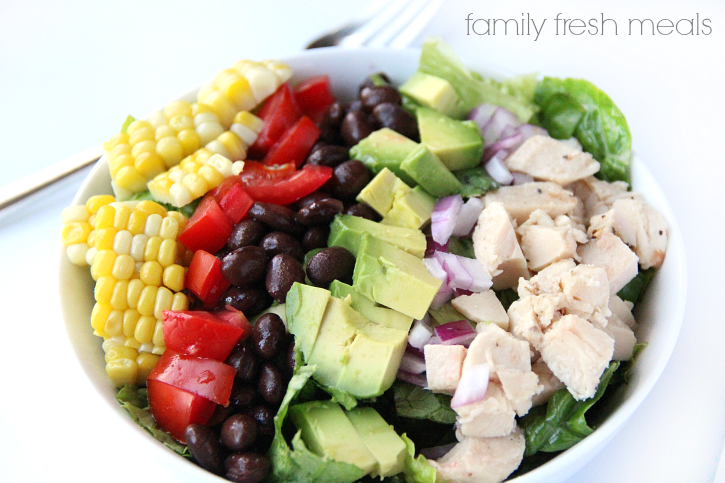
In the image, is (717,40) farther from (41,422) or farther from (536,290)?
(41,422)

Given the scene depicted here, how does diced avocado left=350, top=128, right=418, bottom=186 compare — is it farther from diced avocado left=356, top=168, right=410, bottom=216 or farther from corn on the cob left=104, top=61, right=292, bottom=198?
corn on the cob left=104, top=61, right=292, bottom=198

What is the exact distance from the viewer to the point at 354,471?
1909 mm

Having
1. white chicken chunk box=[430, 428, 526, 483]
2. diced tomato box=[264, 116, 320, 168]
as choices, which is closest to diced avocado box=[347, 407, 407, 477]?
white chicken chunk box=[430, 428, 526, 483]

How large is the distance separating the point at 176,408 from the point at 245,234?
0.72 m

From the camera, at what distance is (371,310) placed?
2252 mm

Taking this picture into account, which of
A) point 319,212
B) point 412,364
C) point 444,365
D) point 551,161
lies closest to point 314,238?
point 319,212

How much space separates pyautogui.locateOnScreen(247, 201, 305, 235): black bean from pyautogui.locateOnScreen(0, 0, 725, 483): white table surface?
2.74 ft

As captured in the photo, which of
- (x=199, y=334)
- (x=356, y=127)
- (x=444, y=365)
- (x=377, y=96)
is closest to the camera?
(x=444, y=365)

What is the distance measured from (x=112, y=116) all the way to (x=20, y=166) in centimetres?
60

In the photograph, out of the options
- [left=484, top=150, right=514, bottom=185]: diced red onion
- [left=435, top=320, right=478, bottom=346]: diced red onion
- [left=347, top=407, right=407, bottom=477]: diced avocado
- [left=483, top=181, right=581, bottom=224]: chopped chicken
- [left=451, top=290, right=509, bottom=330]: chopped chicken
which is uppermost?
[left=484, top=150, right=514, bottom=185]: diced red onion

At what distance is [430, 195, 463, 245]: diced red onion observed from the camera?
8.22 ft

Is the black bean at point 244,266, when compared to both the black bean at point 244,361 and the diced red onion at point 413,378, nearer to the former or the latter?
the black bean at point 244,361

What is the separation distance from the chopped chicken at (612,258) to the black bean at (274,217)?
1.19 metres

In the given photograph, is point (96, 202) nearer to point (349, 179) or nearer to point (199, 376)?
point (199, 376)
